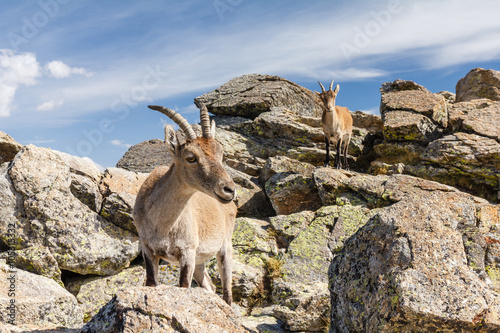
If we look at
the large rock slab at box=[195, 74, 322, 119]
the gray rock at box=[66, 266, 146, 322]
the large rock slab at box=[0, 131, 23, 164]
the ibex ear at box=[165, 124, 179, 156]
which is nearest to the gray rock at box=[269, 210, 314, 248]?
the gray rock at box=[66, 266, 146, 322]

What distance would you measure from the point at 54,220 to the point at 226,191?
8.61 meters

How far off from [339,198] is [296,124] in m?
8.57

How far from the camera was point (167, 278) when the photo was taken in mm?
13773

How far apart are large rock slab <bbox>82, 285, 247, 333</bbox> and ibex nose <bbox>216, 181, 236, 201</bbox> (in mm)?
2357

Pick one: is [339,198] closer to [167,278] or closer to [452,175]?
A: [452,175]

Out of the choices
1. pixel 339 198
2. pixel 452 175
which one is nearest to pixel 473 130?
pixel 452 175

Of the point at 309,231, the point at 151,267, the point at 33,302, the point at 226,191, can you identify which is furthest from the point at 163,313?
the point at 309,231

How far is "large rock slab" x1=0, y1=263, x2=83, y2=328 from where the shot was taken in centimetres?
789

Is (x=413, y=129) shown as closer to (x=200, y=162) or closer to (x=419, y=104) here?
(x=419, y=104)

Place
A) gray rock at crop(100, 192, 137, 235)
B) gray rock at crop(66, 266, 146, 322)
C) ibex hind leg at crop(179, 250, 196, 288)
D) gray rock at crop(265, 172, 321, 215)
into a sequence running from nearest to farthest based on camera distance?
1. ibex hind leg at crop(179, 250, 196, 288)
2. gray rock at crop(66, 266, 146, 322)
3. gray rock at crop(100, 192, 137, 235)
4. gray rock at crop(265, 172, 321, 215)

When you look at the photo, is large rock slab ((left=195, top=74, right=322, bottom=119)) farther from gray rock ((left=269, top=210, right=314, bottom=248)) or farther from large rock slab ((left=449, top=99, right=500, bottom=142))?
gray rock ((left=269, top=210, right=314, bottom=248))

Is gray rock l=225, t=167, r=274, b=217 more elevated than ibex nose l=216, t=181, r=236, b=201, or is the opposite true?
gray rock l=225, t=167, r=274, b=217

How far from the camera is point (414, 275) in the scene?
533 centimetres

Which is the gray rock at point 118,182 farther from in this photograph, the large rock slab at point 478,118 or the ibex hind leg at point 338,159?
the large rock slab at point 478,118
